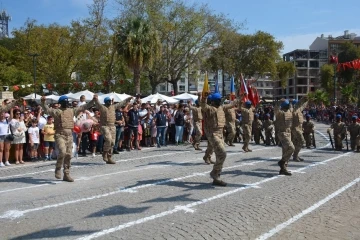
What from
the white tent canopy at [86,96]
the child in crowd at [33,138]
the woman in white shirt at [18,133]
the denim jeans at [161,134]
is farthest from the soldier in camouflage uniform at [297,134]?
the white tent canopy at [86,96]

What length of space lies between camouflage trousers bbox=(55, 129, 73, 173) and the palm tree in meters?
20.4

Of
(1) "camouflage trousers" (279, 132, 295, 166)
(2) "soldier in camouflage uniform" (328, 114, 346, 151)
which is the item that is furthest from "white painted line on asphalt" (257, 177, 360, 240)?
(2) "soldier in camouflage uniform" (328, 114, 346, 151)

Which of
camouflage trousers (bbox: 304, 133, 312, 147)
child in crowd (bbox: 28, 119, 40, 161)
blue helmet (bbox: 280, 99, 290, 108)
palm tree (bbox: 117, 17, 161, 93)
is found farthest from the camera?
palm tree (bbox: 117, 17, 161, 93)

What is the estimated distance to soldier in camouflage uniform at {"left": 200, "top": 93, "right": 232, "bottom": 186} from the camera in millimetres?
9695

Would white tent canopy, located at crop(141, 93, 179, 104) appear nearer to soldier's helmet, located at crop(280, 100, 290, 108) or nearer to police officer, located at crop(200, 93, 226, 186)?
soldier's helmet, located at crop(280, 100, 290, 108)

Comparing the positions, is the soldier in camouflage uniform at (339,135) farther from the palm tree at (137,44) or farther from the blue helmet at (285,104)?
the palm tree at (137,44)

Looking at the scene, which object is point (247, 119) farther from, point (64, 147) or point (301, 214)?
point (301, 214)

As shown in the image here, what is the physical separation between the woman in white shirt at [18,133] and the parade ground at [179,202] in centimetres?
77

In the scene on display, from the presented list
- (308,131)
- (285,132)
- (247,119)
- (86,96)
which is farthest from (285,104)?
(86,96)

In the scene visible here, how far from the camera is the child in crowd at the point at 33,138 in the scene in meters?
14.0

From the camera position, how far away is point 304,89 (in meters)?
110

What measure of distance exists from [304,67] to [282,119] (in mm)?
100457

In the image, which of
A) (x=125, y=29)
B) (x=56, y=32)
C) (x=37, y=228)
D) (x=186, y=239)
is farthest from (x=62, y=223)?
(x=56, y=32)

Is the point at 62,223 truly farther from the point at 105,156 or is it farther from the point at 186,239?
the point at 105,156
